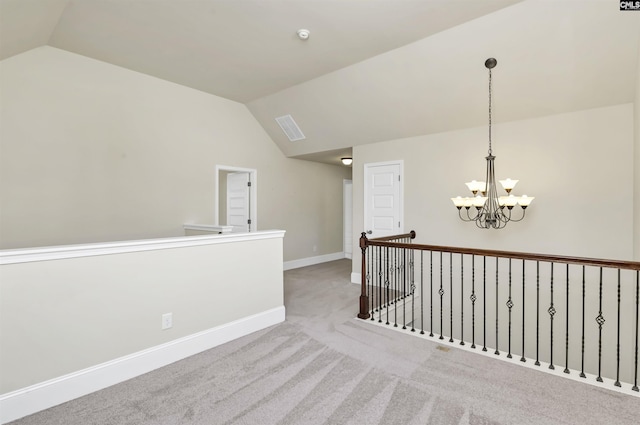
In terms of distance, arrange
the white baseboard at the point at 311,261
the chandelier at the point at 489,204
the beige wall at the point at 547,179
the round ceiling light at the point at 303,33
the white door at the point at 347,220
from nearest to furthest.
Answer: the round ceiling light at the point at 303,33 < the beige wall at the point at 547,179 < the chandelier at the point at 489,204 < the white baseboard at the point at 311,261 < the white door at the point at 347,220

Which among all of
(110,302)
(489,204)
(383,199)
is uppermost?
(383,199)

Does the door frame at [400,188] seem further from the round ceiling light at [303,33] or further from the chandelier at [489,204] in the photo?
the round ceiling light at [303,33]

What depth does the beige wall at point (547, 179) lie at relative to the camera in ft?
11.2

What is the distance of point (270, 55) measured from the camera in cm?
381

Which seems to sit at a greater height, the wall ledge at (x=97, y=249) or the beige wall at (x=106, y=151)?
the beige wall at (x=106, y=151)

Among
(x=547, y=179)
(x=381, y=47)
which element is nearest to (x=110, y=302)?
(x=381, y=47)

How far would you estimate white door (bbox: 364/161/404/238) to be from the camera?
5.10m

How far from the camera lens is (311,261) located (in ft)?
23.2

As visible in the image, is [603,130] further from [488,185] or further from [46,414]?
[46,414]

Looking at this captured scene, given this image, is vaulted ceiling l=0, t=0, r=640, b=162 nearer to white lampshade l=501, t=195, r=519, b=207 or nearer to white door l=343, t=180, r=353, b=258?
white lampshade l=501, t=195, r=519, b=207

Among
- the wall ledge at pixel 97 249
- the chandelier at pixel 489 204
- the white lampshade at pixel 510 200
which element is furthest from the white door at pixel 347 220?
the wall ledge at pixel 97 249

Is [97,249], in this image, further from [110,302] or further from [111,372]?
[111,372]

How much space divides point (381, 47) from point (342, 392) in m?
3.58

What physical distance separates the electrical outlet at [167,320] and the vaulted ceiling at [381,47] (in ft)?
8.71
